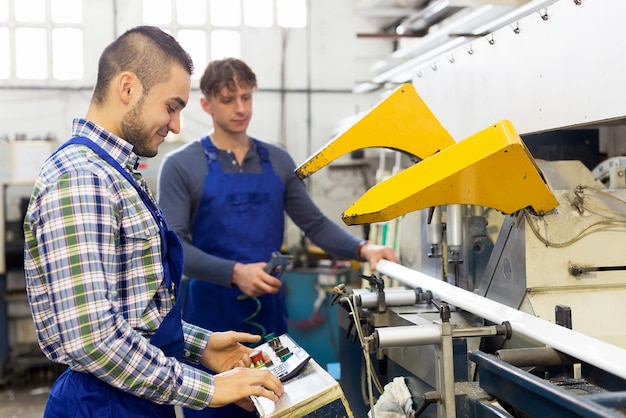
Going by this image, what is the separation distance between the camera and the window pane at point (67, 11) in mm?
4980

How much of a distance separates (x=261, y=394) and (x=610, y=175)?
1199 mm

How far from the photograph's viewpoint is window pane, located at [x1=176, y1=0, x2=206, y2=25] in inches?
200

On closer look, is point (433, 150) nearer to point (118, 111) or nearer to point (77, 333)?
point (118, 111)

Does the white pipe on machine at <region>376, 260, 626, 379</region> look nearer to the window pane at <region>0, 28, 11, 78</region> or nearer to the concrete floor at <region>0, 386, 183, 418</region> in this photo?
the concrete floor at <region>0, 386, 183, 418</region>

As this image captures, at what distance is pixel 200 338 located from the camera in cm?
140

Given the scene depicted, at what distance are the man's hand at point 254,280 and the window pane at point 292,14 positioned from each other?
12.4ft

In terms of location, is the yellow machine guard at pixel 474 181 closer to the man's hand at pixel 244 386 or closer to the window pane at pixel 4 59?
the man's hand at pixel 244 386

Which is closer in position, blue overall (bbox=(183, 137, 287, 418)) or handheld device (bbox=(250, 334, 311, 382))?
handheld device (bbox=(250, 334, 311, 382))

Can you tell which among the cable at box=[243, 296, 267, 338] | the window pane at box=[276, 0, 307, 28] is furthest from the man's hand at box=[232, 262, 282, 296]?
the window pane at box=[276, 0, 307, 28]

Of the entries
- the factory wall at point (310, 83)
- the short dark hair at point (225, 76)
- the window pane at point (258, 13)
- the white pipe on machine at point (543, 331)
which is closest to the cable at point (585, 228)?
the white pipe on machine at point (543, 331)

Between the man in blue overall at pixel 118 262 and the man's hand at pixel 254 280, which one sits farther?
the man's hand at pixel 254 280

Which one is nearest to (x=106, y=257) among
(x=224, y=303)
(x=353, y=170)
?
(x=224, y=303)

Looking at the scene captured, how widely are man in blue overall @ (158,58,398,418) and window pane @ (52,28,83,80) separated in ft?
10.7

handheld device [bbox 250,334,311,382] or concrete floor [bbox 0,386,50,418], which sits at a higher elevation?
handheld device [bbox 250,334,311,382]
